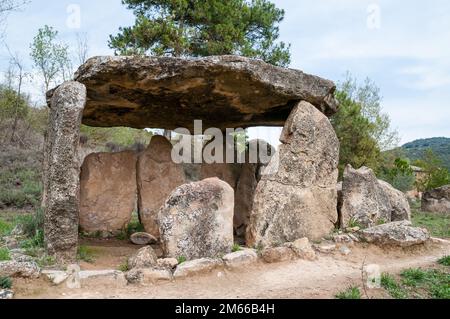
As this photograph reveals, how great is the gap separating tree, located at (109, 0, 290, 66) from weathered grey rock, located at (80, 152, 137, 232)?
5.93 m

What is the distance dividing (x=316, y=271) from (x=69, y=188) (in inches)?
155

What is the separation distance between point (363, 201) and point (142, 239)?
4.73 m

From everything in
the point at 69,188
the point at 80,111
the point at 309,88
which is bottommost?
the point at 69,188

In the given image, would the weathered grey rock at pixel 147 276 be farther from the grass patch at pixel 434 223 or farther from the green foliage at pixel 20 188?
the green foliage at pixel 20 188

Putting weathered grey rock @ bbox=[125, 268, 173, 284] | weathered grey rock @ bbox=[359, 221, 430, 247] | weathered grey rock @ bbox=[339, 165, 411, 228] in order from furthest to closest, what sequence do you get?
weathered grey rock @ bbox=[339, 165, 411, 228] < weathered grey rock @ bbox=[359, 221, 430, 247] < weathered grey rock @ bbox=[125, 268, 173, 284]

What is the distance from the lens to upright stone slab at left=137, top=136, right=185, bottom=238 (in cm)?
1084

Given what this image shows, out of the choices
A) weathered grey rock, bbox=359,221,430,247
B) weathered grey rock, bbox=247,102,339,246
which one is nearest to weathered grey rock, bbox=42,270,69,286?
weathered grey rock, bbox=247,102,339,246

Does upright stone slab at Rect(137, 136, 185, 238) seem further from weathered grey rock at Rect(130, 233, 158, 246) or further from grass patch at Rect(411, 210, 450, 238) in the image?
grass patch at Rect(411, 210, 450, 238)

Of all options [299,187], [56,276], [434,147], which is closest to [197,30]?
[299,187]

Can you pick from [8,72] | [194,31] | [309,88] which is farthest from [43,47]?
[309,88]

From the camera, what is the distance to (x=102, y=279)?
6.13m

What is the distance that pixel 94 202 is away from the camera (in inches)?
412
